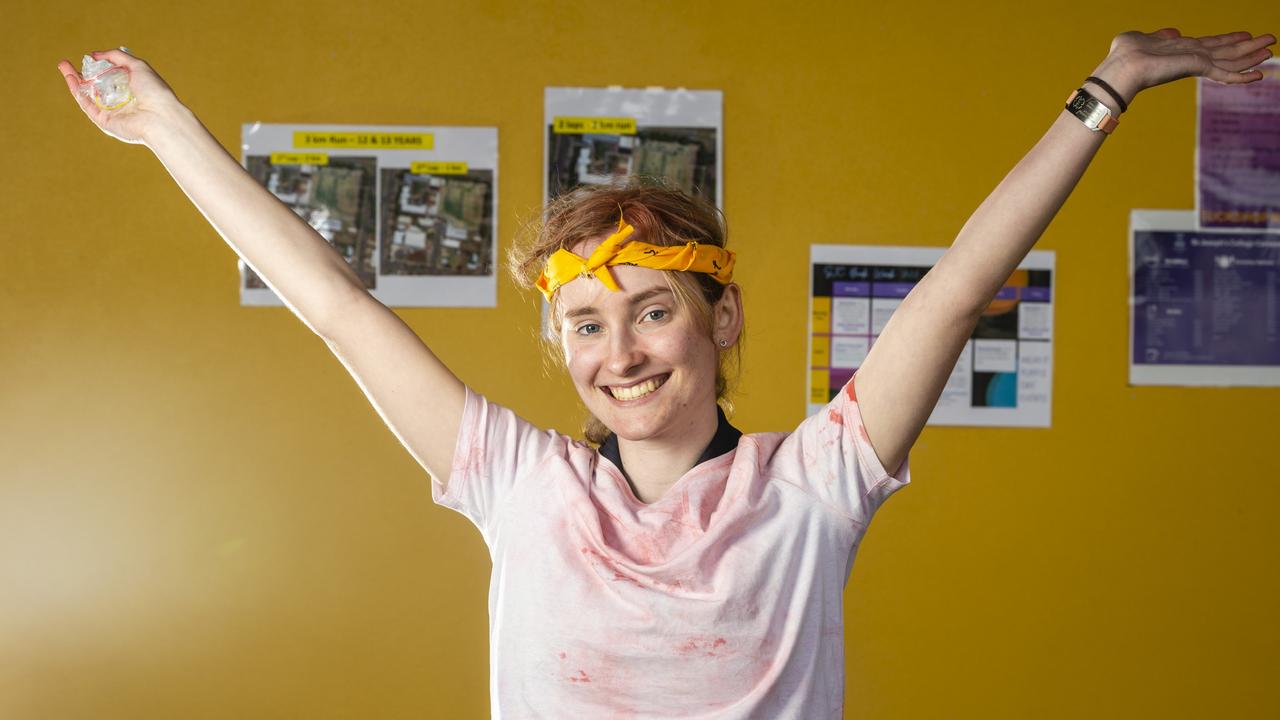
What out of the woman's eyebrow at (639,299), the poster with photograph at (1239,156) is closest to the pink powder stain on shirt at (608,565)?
the woman's eyebrow at (639,299)

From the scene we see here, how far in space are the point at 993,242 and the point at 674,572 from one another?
43cm

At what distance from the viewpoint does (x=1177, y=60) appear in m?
1.01

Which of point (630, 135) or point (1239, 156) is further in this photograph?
point (1239, 156)

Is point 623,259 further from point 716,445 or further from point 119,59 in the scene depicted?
point 119,59

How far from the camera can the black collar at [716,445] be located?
1155 millimetres

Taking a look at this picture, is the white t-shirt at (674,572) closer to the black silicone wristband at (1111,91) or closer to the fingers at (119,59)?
the black silicone wristband at (1111,91)

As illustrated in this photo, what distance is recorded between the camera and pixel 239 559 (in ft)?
9.20

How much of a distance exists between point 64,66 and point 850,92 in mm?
2181

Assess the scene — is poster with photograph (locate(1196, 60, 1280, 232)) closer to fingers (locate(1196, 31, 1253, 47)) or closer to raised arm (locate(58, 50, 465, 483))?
fingers (locate(1196, 31, 1253, 47))

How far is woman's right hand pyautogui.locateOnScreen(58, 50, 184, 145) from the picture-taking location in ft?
3.58

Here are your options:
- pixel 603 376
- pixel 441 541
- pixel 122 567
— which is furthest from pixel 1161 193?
pixel 122 567

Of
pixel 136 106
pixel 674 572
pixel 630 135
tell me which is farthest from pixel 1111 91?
pixel 630 135

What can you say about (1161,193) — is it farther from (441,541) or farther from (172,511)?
(172,511)

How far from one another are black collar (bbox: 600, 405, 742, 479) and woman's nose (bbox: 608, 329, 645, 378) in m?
0.12
